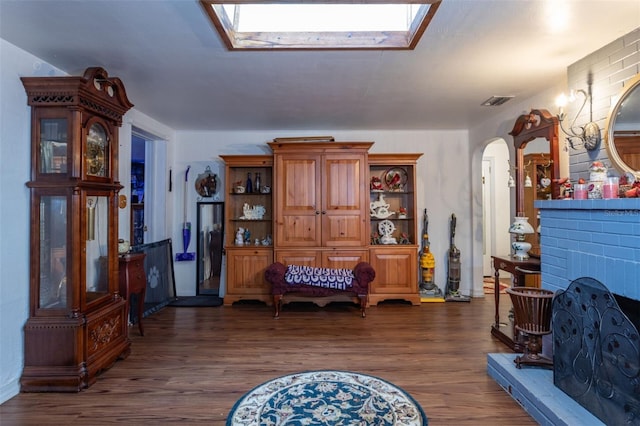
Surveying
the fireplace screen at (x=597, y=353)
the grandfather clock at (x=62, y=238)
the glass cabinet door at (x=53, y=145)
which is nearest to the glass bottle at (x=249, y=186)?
the grandfather clock at (x=62, y=238)

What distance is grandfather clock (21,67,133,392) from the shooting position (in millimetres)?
2328

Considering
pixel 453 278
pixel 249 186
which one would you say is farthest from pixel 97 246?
pixel 453 278

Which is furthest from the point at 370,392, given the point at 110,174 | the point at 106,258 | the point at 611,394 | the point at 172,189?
the point at 172,189

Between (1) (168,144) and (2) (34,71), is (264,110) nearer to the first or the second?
(1) (168,144)

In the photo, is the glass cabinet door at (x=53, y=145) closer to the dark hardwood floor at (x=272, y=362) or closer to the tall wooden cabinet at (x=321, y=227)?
the dark hardwood floor at (x=272, y=362)

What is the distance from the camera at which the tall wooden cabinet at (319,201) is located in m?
4.39

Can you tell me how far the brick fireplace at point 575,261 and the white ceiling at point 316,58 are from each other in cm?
115

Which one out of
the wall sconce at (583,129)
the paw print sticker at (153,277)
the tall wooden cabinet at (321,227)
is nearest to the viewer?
the wall sconce at (583,129)

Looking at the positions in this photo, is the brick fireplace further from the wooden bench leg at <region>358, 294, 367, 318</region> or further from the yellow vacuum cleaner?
the yellow vacuum cleaner

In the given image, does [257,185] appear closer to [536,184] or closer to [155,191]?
[155,191]

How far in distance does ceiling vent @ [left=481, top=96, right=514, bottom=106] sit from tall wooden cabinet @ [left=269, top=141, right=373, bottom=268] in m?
1.45

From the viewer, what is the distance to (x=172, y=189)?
486cm

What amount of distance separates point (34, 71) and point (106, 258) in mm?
1512

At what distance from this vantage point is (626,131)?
230 centimetres
